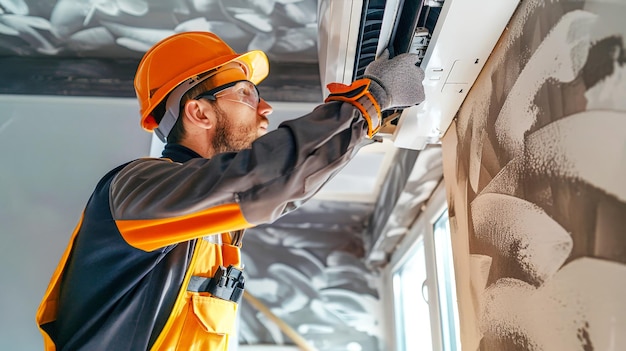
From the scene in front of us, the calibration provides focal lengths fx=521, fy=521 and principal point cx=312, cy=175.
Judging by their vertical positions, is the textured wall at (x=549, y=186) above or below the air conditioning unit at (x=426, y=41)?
below

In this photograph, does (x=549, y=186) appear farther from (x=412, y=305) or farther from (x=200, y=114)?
(x=412, y=305)

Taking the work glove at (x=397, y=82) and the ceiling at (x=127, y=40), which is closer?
the work glove at (x=397, y=82)

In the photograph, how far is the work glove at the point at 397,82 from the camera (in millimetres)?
915

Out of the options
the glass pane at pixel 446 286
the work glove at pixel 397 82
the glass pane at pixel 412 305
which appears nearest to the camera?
the work glove at pixel 397 82

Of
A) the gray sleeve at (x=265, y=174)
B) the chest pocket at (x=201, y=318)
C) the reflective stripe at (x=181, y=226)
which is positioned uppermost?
the gray sleeve at (x=265, y=174)

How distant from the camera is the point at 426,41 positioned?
3.23ft

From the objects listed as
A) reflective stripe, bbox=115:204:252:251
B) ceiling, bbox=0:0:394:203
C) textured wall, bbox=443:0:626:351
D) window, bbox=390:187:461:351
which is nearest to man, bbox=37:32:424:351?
reflective stripe, bbox=115:204:252:251

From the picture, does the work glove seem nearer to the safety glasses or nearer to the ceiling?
the safety glasses

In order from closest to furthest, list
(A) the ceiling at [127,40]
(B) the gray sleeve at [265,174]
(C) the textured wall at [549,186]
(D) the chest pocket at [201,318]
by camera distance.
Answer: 1. (C) the textured wall at [549,186]
2. (B) the gray sleeve at [265,174]
3. (D) the chest pocket at [201,318]
4. (A) the ceiling at [127,40]

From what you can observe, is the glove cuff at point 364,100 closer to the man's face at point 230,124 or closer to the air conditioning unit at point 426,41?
the air conditioning unit at point 426,41

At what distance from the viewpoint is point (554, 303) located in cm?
70

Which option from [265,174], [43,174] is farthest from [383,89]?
[43,174]

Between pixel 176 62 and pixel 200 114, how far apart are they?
5.8 inches

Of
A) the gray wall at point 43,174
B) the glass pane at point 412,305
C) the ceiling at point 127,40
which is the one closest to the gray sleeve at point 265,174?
the ceiling at point 127,40
